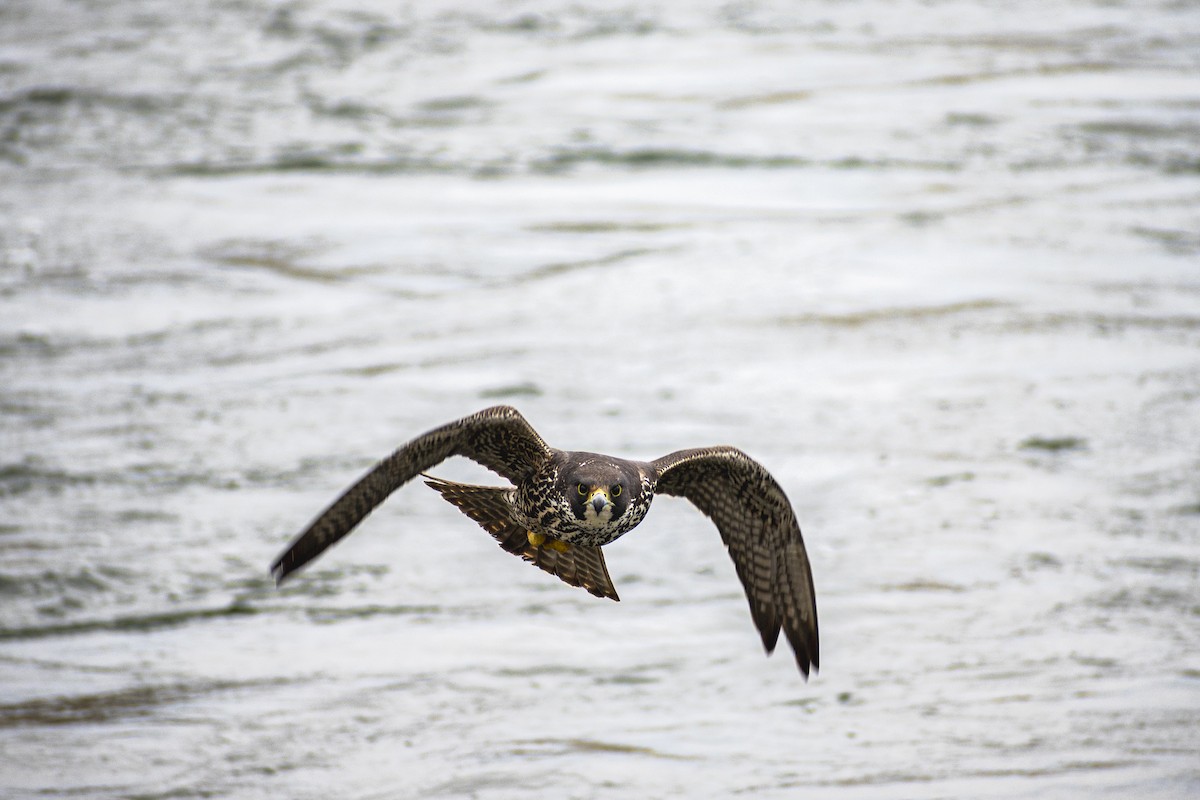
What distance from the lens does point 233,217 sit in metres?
15.5

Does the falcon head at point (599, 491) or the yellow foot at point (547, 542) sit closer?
the falcon head at point (599, 491)

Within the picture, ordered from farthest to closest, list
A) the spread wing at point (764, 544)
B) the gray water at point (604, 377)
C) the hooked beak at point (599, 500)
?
the gray water at point (604, 377)
the spread wing at point (764, 544)
the hooked beak at point (599, 500)

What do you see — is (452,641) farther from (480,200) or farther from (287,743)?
(480,200)

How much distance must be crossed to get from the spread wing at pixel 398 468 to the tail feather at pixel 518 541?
9.3 inches

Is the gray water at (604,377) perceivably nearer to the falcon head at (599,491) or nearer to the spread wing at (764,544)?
the spread wing at (764,544)

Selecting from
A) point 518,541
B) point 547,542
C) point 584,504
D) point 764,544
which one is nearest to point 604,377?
point 764,544

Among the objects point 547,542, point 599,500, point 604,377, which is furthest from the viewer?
point 604,377

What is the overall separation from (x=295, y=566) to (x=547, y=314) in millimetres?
8405

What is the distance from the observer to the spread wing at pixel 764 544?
20.5ft

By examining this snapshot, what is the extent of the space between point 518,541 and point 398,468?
0.75 meters

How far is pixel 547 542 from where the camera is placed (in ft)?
19.0

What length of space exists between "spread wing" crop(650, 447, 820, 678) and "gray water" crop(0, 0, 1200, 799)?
245cm

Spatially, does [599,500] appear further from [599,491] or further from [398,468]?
[398,468]

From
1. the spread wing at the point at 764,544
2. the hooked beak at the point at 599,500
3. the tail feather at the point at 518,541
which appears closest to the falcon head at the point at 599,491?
the hooked beak at the point at 599,500
